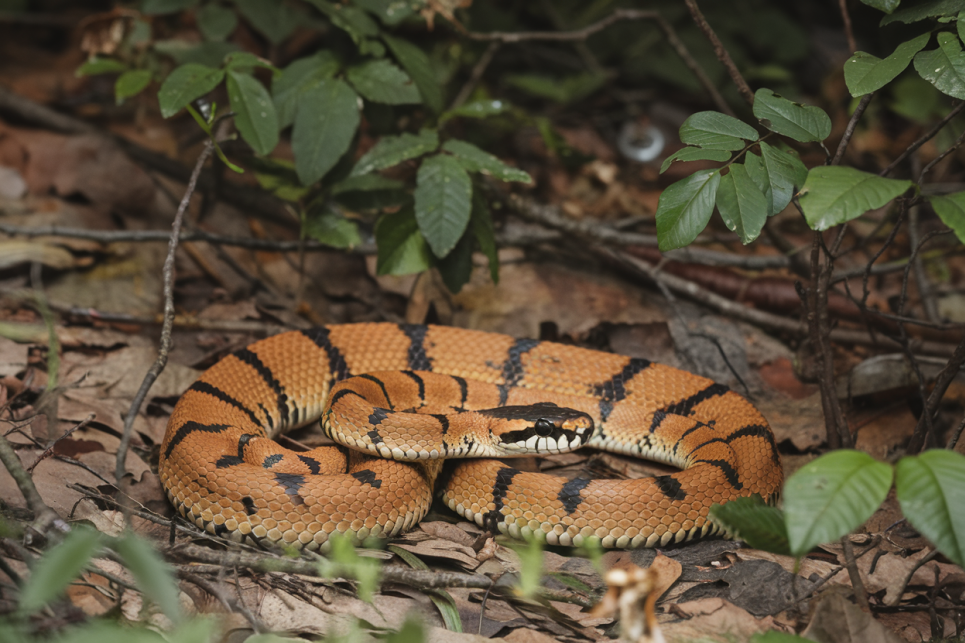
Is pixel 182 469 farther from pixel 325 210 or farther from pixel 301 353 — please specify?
pixel 325 210

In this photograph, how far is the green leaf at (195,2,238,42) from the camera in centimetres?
535

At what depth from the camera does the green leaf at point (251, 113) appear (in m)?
4.14

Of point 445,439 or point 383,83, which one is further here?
point 383,83

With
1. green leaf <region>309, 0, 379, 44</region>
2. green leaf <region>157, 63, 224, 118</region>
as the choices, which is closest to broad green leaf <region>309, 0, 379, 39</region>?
green leaf <region>309, 0, 379, 44</region>

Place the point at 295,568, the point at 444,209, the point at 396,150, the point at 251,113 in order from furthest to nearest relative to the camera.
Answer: the point at 396,150 < the point at 444,209 < the point at 251,113 < the point at 295,568

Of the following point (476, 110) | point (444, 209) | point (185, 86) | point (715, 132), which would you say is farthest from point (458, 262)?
point (715, 132)

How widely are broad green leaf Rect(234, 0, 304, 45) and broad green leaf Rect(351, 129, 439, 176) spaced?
5.43 feet

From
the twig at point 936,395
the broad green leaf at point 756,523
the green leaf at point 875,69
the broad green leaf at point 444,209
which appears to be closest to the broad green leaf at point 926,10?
the green leaf at point 875,69

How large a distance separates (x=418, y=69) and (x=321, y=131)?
81cm

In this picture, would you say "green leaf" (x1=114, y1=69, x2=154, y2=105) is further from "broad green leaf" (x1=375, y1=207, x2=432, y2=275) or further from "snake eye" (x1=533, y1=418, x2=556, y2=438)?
"snake eye" (x1=533, y1=418, x2=556, y2=438)

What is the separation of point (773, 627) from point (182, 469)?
270cm

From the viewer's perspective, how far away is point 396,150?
176 inches

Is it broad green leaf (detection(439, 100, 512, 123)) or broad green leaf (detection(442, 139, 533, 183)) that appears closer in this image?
broad green leaf (detection(442, 139, 533, 183))

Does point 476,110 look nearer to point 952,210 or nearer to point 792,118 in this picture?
point 792,118
